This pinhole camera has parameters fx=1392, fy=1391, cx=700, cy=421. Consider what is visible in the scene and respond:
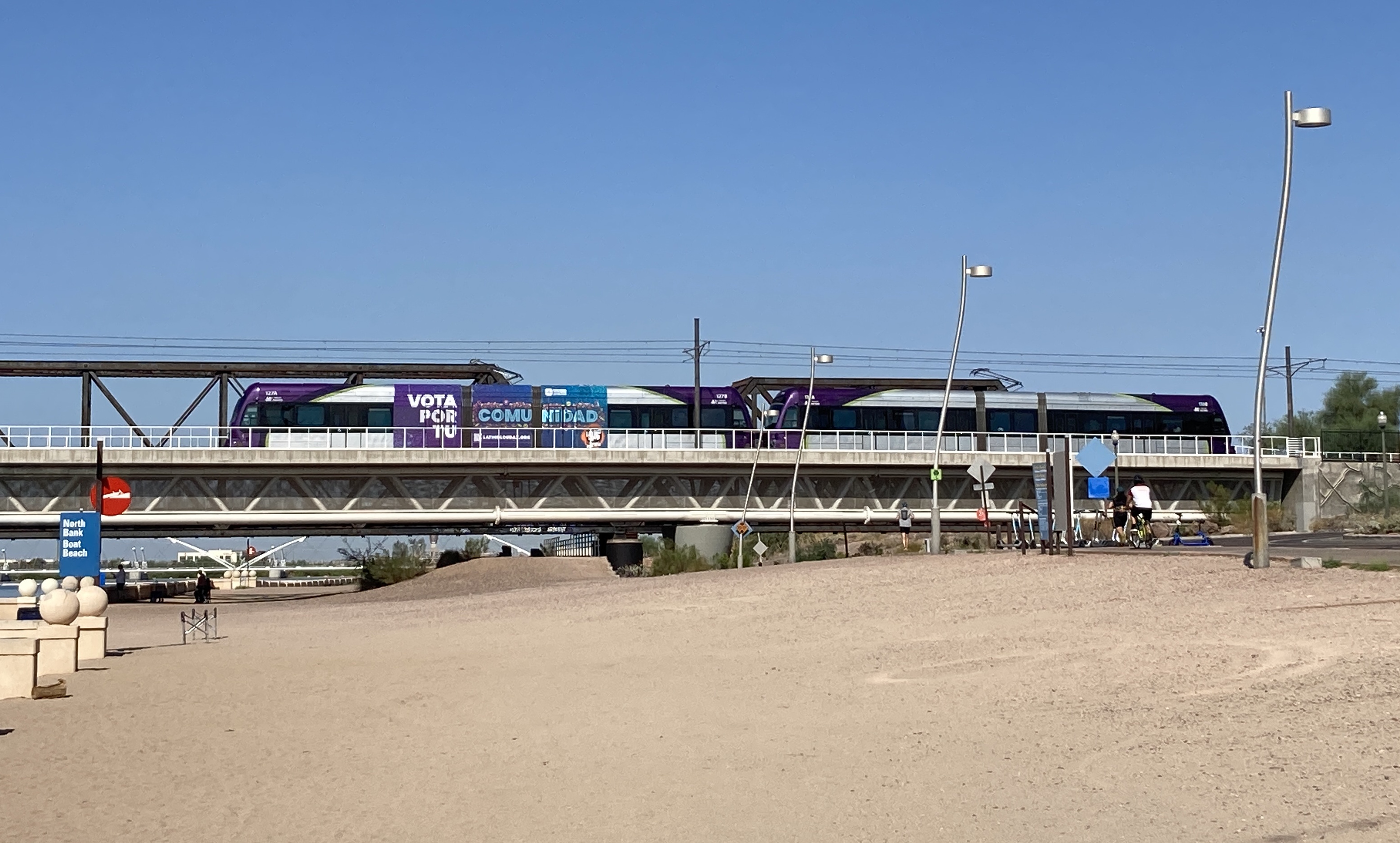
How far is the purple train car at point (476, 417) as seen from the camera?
188 ft

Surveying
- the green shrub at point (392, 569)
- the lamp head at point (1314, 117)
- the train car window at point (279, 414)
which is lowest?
the green shrub at point (392, 569)

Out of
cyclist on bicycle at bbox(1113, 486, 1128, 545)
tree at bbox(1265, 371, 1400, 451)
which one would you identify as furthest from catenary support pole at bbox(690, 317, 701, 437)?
tree at bbox(1265, 371, 1400, 451)

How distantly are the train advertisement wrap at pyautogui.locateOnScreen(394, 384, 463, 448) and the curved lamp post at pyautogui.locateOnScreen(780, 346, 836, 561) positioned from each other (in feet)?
46.4

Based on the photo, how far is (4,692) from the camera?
16.6m

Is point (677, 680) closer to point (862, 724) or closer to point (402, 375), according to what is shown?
point (862, 724)

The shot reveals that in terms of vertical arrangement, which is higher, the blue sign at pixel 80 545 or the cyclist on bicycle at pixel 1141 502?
the cyclist on bicycle at pixel 1141 502

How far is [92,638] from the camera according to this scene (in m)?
23.4

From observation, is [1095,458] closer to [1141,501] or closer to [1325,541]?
[1141,501]

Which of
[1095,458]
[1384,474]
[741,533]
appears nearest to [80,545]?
[741,533]

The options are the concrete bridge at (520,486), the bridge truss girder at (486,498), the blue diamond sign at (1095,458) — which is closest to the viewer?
the blue diamond sign at (1095,458)

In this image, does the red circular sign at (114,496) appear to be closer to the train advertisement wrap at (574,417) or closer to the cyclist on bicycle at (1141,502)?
the train advertisement wrap at (574,417)

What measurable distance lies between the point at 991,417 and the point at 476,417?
22.8m

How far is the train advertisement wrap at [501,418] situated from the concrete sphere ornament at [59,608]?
37.2 metres

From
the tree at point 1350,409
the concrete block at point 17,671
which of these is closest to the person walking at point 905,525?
the concrete block at point 17,671
